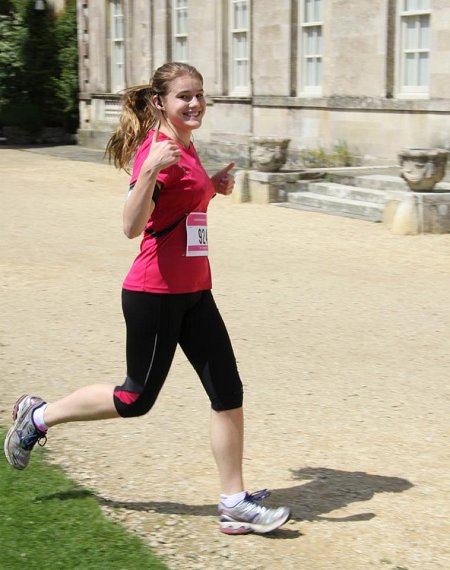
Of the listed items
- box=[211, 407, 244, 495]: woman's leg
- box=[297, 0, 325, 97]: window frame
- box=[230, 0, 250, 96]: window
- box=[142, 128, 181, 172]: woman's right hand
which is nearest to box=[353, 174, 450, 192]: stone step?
box=[297, 0, 325, 97]: window frame

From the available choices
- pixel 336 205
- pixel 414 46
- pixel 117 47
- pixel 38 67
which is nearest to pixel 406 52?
pixel 414 46

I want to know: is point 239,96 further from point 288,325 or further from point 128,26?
point 288,325

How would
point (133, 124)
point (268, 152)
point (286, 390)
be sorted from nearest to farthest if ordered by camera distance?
point (133, 124)
point (286, 390)
point (268, 152)

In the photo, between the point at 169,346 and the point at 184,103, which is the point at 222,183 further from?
the point at 169,346

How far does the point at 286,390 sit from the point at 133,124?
87.2 inches

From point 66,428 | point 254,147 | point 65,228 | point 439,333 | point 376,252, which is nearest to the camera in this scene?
point 66,428

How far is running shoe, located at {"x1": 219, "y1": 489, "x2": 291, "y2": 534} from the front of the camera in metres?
3.96

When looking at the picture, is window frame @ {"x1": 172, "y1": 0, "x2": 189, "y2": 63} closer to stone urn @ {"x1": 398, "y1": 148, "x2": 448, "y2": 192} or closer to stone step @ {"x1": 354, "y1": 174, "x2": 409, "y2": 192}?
stone step @ {"x1": 354, "y1": 174, "x2": 409, "y2": 192}

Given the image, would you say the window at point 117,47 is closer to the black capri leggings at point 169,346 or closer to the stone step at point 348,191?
the stone step at point 348,191

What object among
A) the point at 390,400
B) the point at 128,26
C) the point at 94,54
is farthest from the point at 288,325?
the point at 94,54

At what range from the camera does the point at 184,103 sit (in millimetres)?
3992

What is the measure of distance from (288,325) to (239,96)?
1397 cm

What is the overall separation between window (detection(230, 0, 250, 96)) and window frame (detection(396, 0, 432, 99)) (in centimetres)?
456

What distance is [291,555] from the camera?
12.4ft
